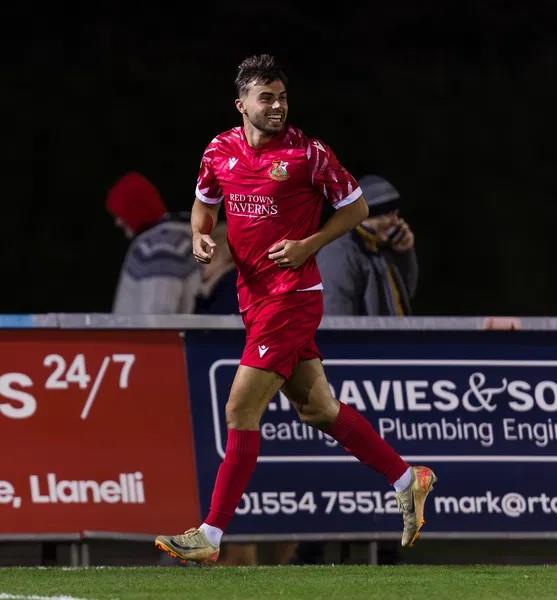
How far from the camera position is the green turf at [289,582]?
7.95m

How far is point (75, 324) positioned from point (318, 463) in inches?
54.9

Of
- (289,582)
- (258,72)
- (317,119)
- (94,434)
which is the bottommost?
(289,582)

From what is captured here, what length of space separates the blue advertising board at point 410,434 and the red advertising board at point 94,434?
0.15 m

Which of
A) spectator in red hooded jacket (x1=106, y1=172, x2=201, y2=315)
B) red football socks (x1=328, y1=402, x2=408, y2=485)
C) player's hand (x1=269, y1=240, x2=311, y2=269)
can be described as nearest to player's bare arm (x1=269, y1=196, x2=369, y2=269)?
player's hand (x1=269, y1=240, x2=311, y2=269)

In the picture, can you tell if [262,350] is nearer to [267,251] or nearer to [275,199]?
Answer: [267,251]

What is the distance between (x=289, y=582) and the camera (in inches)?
332

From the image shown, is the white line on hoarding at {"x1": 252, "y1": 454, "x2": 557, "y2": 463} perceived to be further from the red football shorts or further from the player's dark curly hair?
the player's dark curly hair

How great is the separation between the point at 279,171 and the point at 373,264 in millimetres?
3052

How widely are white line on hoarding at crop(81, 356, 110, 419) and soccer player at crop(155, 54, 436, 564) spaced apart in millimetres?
1489

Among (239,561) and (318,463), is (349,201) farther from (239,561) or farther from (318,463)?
(239,561)

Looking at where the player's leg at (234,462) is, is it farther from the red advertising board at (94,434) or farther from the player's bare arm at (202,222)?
the red advertising board at (94,434)

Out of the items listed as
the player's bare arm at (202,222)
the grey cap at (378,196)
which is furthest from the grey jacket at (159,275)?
the player's bare arm at (202,222)

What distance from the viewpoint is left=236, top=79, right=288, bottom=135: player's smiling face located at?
27.5ft

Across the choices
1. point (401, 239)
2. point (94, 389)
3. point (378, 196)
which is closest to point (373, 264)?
point (401, 239)
